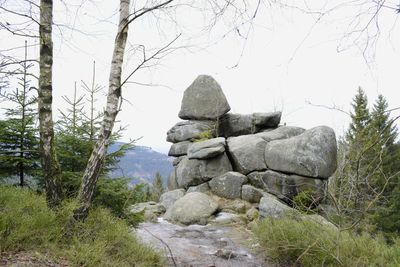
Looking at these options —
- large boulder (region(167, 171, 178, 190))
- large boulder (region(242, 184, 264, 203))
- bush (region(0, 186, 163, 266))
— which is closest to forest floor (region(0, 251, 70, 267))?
bush (region(0, 186, 163, 266))

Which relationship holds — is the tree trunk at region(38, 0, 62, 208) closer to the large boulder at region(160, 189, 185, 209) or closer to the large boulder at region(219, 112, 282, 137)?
the large boulder at region(160, 189, 185, 209)

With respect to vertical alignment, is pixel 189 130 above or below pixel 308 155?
above

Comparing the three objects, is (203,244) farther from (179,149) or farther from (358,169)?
(179,149)

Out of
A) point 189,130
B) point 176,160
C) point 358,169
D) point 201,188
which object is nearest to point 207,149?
point 201,188

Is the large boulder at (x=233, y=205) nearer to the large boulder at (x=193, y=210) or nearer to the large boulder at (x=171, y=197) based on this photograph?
the large boulder at (x=193, y=210)

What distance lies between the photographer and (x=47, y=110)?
475cm

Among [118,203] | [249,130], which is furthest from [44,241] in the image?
[249,130]

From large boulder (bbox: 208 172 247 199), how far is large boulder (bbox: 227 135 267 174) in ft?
1.52

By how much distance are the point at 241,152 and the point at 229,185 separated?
138 centimetres

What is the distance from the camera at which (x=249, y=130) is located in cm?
1465

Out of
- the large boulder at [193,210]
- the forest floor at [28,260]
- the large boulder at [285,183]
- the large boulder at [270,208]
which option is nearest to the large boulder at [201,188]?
the large boulder at [193,210]

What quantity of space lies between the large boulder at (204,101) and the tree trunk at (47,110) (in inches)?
402

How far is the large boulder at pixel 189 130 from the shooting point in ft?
47.7

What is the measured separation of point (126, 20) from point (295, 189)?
8.54 meters
